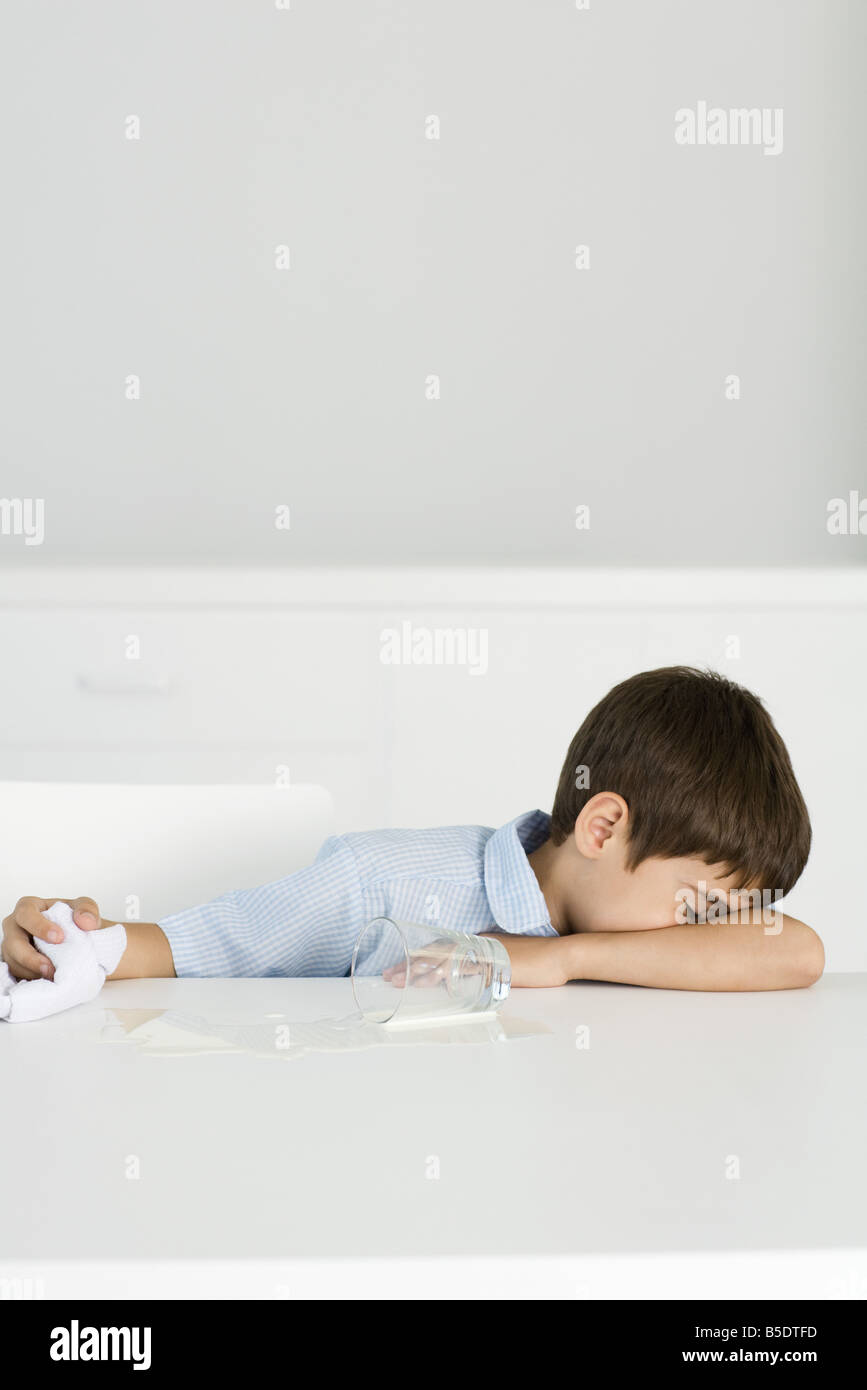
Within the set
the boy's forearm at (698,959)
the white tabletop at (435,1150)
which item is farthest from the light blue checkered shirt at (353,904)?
the white tabletop at (435,1150)

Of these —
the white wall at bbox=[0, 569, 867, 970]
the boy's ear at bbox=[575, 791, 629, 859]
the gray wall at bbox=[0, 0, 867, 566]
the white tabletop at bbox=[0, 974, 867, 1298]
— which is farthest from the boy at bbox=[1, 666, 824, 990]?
the gray wall at bbox=[0, 0, 867, 566]

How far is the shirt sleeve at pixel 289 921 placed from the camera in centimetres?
105

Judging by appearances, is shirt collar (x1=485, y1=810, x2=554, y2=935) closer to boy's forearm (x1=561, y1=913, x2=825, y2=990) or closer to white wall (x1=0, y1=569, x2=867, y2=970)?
boy's forearm (x1=561, y1=913, x2=825, y2=990)

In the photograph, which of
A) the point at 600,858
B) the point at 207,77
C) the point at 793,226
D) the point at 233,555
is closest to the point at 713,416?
the point at 793,226

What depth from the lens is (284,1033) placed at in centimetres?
73

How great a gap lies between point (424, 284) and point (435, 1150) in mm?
2363

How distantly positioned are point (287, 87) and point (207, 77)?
16 centimetres

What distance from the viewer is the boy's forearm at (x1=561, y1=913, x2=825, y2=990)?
914 millimetres

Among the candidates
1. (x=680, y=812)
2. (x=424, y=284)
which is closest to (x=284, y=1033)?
(x=680, y=812)

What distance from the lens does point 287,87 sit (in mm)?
2639

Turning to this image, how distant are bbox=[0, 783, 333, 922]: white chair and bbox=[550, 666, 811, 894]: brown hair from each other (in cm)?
30

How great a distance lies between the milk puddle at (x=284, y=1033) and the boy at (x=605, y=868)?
18 cm

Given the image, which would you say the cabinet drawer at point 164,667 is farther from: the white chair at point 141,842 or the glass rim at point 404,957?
the glass rim at point 404,957
